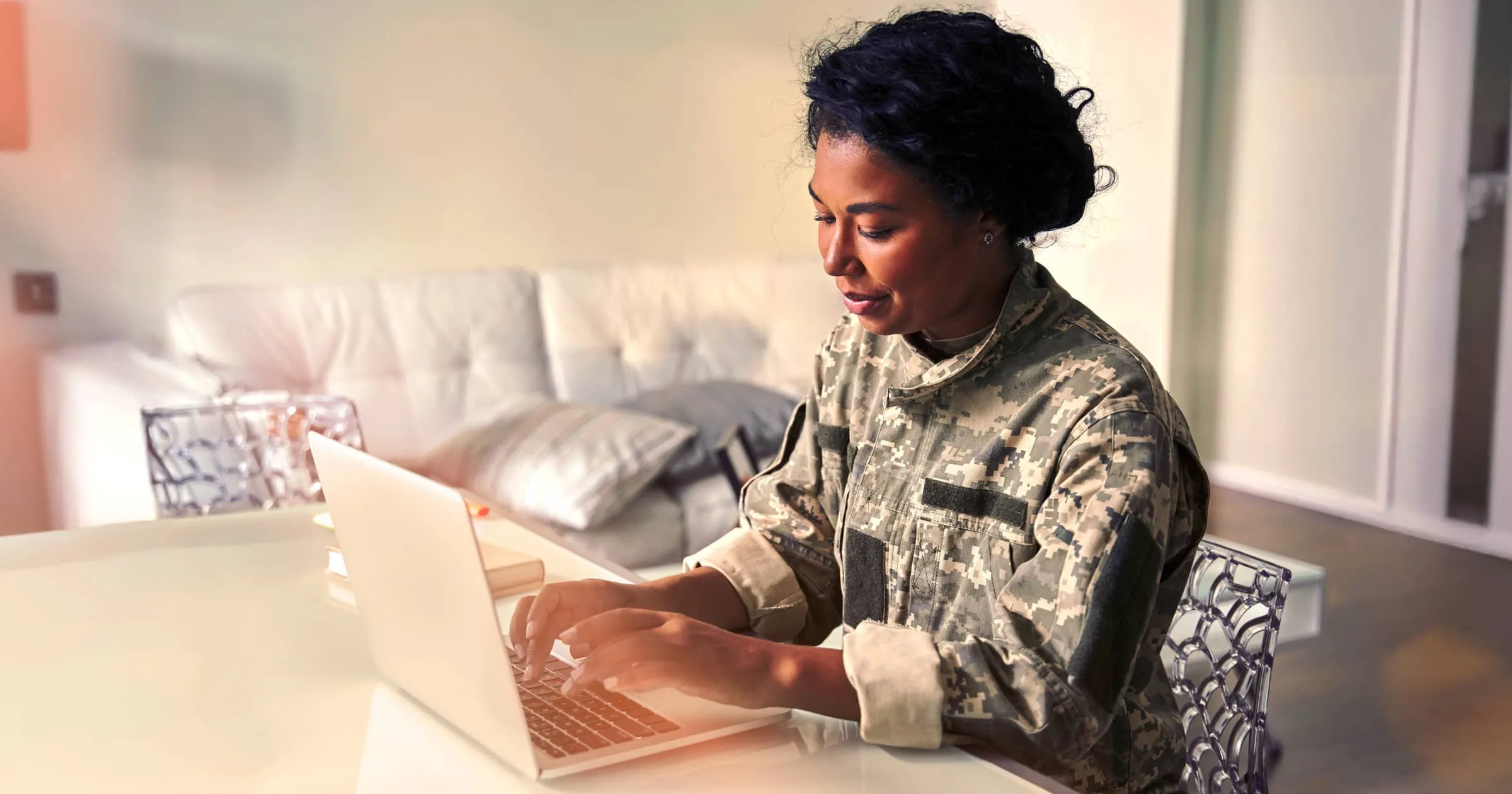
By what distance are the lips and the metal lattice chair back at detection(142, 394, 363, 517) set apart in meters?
1.56

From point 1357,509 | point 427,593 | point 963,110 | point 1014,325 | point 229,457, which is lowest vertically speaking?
point 1357,509

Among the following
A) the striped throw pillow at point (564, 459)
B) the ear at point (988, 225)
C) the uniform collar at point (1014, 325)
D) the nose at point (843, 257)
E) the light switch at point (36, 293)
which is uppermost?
the ear at point (988, 225)

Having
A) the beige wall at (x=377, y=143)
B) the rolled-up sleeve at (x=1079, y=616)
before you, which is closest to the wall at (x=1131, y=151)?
the beige wall at (x=377, y=143)

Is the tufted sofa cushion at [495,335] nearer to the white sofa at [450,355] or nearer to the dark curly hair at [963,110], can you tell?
the white sofa at [450,355]

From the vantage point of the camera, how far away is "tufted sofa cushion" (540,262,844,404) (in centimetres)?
301

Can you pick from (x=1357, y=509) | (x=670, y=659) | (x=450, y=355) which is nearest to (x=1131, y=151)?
(x=1357, y=509)

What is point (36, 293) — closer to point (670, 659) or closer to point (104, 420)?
point (104, 420)

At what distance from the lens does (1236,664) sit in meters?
1.04

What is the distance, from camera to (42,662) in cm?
97

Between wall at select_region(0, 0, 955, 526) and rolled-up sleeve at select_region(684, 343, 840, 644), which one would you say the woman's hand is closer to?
Result: rolled-up sleeve at select_region(684, 343, 840, 644)

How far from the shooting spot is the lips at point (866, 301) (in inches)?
38.6

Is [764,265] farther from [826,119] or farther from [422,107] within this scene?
[826,119]

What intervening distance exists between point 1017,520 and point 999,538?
24 mm

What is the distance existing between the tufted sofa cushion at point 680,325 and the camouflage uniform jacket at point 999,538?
6.15 ft
